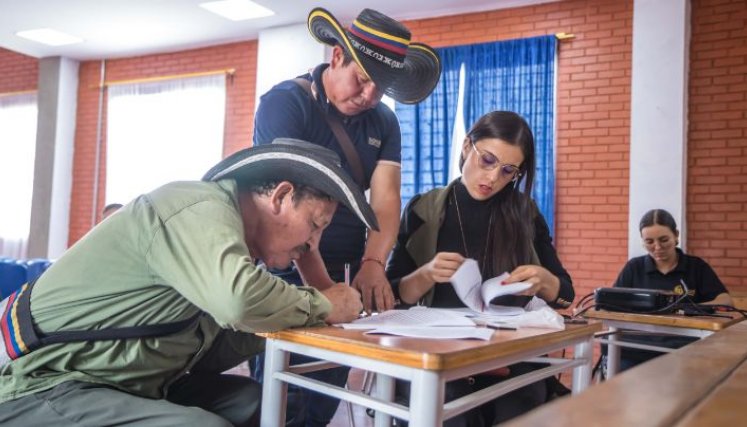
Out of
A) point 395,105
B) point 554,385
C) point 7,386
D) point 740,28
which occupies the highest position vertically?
point 740,28

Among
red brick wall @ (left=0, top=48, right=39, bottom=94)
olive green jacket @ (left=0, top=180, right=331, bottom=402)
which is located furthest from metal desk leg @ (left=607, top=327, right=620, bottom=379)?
red brick wall @ (left=0, top=48, right=39, bottom=94)

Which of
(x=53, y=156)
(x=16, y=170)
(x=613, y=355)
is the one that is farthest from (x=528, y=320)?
(x=16, y=170)

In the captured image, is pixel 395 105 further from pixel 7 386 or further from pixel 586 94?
pixel 7 386

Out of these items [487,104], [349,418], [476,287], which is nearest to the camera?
[476,287]

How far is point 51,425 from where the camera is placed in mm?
1189

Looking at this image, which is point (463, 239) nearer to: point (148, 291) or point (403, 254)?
point (403, 254)

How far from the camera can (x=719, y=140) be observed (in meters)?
5.06

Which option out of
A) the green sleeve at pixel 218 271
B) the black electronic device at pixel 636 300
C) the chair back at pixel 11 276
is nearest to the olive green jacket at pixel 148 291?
the green sleeve at pixel 218 271

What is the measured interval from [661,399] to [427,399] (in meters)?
0.46

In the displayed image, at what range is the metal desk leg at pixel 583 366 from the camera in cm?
172

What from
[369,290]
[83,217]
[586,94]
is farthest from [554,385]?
[83,217]

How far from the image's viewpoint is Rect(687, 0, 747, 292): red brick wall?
4.99 metres

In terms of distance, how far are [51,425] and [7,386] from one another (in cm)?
14

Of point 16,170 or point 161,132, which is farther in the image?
point 16,170
